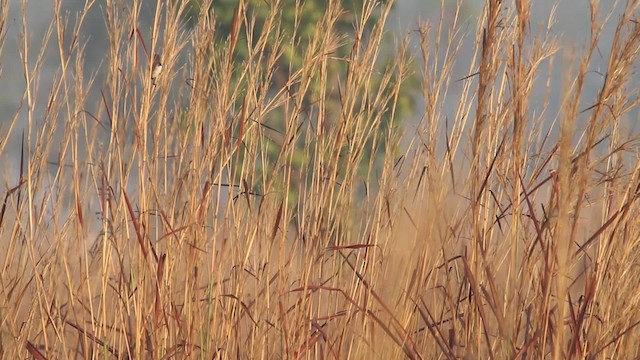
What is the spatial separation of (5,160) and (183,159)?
477 mm

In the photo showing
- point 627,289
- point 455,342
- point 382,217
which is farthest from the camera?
point 382,217

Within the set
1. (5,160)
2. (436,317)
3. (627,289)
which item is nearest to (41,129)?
(5,160)

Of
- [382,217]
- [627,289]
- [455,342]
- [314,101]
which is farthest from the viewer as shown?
[382,217]

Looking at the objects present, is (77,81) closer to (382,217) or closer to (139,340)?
(139,340)

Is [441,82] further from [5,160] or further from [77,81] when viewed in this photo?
[5,160]

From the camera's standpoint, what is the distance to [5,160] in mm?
1948

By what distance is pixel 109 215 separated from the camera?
1.70 m

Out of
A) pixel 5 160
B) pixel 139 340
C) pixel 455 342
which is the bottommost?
pixel 139 340

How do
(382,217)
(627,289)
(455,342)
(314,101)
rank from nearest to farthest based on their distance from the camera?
1. (627,289)
2. (455,342)
3. (314,101)
4. (382,217)

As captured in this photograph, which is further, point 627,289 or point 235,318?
point 235,318

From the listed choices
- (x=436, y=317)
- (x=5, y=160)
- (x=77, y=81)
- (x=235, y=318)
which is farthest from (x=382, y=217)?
(x=5, y=160)

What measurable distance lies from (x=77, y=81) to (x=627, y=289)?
1.05 meters

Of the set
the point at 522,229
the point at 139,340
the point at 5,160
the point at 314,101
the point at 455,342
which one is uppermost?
the point at 314,101

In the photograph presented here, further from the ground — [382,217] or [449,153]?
[449,153]
